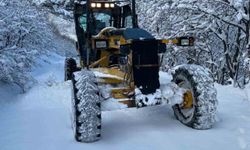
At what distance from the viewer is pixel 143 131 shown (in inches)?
224

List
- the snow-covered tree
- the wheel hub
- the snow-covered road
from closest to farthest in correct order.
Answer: the snow-covered road
the wheel hub
the snow-covered tree

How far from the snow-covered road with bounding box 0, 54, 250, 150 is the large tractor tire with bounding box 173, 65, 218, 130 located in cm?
14

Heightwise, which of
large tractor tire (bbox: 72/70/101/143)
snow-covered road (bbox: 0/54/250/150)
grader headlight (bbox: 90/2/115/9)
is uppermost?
grader headlight (bbox: 90/2/115/9)

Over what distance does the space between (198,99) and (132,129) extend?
1.09 metres

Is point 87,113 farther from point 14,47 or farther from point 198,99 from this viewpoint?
point 14,47

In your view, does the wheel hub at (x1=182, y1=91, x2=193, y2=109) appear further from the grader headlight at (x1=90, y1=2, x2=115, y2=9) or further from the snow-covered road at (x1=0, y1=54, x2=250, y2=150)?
the grader headlight at (x1=90, y1=2, x2=115, y2=9)

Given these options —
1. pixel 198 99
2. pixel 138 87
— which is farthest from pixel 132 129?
pixel 198 99

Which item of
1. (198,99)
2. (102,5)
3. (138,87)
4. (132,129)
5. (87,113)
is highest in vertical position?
(102,5)

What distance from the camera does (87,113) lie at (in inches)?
203

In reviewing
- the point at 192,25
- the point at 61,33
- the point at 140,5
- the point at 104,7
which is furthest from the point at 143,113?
the point at 61,33

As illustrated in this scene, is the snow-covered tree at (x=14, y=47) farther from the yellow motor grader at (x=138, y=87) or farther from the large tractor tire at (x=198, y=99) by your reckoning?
the large tractor tire at (x=198, y=99)

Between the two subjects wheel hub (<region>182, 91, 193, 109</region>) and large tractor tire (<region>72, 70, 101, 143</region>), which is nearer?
large tractor tire (<region>72, 70, 101, 143</region>)

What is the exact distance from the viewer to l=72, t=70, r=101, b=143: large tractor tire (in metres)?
5.16

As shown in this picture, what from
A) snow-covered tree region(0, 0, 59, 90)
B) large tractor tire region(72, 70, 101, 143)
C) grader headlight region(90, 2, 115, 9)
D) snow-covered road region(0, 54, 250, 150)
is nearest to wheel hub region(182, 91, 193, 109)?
snow-covered road region(0, 54, 250, 150)
